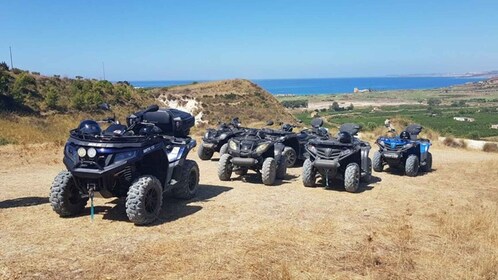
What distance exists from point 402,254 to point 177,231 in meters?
3.37

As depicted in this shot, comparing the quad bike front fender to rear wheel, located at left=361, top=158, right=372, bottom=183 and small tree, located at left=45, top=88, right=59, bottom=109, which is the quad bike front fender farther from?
small tree, located at left=45, top=88, right=59, bottom=109

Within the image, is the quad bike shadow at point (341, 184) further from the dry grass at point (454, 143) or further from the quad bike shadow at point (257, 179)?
the dry grass at point (454, 143)

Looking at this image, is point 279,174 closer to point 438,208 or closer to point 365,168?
point 365,168

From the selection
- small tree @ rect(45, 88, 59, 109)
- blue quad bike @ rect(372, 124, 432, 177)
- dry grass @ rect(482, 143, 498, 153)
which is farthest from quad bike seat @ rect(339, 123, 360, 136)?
small tree @ rect(45, 88, 59, 109)

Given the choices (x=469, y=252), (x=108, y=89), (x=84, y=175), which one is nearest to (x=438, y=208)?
(x=469, y=252)

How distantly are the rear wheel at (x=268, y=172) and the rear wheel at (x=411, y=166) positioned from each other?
4244mm

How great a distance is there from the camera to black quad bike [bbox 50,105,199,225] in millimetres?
7363

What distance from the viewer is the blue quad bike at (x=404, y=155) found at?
13.2 meters

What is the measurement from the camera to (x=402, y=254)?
6359 millimetres

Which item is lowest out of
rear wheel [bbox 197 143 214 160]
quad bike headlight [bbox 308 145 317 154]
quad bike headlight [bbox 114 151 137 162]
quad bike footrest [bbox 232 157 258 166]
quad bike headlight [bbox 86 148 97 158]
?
rear wheel [bbox 197 143 214 160]

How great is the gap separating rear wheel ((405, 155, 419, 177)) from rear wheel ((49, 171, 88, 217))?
9.09m

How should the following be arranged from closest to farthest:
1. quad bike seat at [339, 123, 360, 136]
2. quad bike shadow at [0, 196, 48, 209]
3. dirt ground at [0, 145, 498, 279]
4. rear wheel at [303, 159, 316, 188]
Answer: dirt ground at [0, 145, 498, 279], quad bike shadow at [0, 196, 48, 209], rear wheel at [303, 159, 316, 188], quad bike seat at [339, 123, 360, 136]

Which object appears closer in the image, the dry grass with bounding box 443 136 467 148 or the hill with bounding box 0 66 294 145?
the dry grass with bounding box 443 136 467 148

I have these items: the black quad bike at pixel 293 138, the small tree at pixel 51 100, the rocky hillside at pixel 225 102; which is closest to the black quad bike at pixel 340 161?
the black quad bike at pixel 293 138
